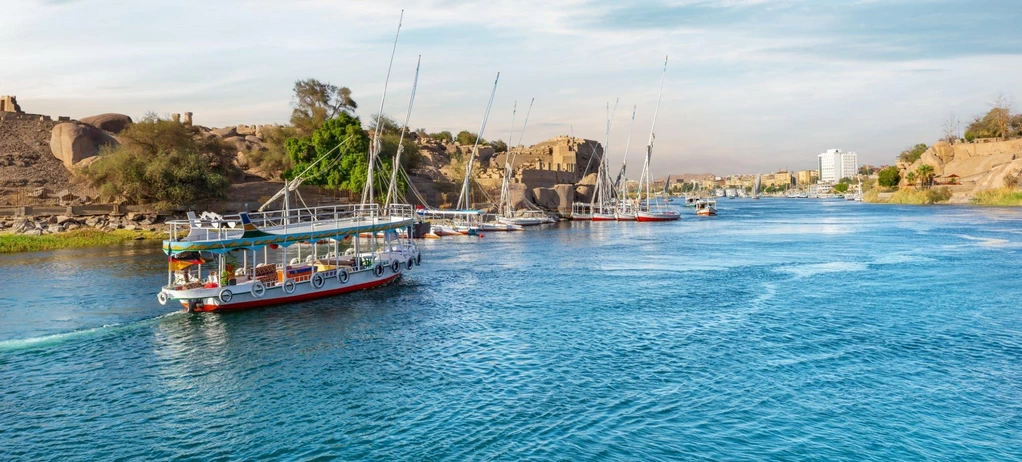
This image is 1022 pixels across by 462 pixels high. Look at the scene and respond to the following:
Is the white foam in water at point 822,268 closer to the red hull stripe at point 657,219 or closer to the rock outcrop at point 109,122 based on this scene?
the red hull stripe at point 657,219

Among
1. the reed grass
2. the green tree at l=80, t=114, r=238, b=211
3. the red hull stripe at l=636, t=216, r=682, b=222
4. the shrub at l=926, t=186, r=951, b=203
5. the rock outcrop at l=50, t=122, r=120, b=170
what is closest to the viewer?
the green tree at l=80, t=114, r=238, b=211

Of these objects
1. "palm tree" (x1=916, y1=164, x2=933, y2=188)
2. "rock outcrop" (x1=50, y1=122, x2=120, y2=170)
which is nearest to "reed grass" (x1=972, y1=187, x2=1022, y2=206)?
"palm tree" (x1=916, y1=164, x2=933, y2=188)

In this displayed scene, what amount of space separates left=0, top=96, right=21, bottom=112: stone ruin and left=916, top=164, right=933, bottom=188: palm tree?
176 metres

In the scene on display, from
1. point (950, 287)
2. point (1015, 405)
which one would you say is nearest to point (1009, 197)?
point (950, 287)

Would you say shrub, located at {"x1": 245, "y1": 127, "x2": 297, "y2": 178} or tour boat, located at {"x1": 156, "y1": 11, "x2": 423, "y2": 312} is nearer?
tour boat, located at {"x1": 156, "y1": 11, "x2": 423, "y2": 312}

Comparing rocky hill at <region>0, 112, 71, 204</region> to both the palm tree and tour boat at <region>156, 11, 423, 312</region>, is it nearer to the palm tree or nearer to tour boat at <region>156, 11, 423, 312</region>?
tour boat at <region>156, 11, 423, 312</region>

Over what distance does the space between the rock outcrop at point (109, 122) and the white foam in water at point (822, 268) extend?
88.0 m

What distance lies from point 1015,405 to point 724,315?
13.1m

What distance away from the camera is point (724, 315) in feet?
103

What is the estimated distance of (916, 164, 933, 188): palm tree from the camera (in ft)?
550

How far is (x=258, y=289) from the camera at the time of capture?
3228cm

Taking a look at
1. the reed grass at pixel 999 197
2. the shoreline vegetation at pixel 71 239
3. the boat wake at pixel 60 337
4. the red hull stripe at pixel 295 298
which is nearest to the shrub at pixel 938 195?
the reed grass at pixel 999 197

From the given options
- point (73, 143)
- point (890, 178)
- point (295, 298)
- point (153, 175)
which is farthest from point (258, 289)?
point (890, 178)

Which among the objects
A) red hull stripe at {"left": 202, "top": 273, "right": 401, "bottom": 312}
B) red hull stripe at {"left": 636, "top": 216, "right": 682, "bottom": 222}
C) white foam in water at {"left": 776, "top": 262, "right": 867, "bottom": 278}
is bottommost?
white foam in water at {"left": 776, "top": 262, "right": 867, "bottom": 278}
